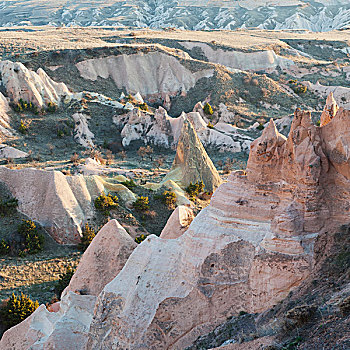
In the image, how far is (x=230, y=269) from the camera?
1499 centimetres

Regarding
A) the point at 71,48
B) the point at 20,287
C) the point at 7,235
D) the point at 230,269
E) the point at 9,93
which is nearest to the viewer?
the point at 230,269

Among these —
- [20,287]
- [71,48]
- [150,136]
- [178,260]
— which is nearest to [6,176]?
[20,287]

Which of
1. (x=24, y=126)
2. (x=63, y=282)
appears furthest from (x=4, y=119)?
(x=63, y=282)

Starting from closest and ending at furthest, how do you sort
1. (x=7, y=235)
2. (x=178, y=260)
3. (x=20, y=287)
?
(x=178, y=260) → (x=20, y=287) → (x=7, y=235)

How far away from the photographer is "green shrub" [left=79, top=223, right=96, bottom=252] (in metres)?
32.7

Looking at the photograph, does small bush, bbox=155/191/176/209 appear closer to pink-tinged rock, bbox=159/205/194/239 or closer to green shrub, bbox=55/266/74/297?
green shrub, bbox=55/266/74/297

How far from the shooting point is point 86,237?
32969 mm

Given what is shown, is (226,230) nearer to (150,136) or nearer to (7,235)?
(7,235)

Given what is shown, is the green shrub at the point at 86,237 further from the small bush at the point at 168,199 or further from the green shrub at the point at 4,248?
the small bush at the point at 168,199

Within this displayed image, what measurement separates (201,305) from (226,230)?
106 inches

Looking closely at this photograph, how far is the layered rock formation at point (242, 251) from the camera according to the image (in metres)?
14.1

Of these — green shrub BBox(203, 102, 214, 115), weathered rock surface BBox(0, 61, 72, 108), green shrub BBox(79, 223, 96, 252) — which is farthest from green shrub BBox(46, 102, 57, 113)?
green shrub BBox(79, 223, 96, 252)

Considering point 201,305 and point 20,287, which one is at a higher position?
point 201,305

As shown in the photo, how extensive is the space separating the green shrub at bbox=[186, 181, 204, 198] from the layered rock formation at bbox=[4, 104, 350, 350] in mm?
23295
